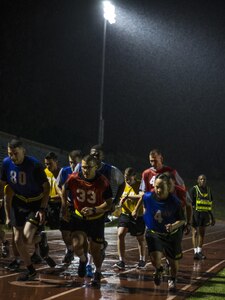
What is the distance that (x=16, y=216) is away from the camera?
326 inches

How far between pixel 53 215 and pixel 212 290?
347cm

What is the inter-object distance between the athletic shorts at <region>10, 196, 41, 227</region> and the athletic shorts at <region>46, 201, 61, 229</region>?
7.10 feet

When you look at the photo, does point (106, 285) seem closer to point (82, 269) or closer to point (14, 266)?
point (82, 269)

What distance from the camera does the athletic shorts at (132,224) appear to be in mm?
10820

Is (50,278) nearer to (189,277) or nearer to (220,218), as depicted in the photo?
(189,277)

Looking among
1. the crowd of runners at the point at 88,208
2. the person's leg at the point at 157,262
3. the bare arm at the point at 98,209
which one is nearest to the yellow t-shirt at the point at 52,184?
the crowd of runners at the point at 88,208

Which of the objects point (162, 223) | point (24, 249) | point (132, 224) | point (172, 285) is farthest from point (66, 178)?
point (172, 285)

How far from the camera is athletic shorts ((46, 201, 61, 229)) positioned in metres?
10.5

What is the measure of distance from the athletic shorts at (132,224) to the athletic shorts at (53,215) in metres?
1.18

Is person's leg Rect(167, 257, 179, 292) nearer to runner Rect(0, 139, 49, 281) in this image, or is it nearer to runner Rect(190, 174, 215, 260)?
runner Rect(0, 139, 49, 281)

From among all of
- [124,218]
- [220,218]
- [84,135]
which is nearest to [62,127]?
[84,135]

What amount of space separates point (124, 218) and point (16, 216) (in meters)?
3.10

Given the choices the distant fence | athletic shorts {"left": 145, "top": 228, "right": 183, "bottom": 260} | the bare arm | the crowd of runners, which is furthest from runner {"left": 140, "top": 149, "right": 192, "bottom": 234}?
the distant fence

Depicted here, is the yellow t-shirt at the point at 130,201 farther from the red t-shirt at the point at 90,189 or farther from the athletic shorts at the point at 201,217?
the red t-shirt at the point at 90,189
